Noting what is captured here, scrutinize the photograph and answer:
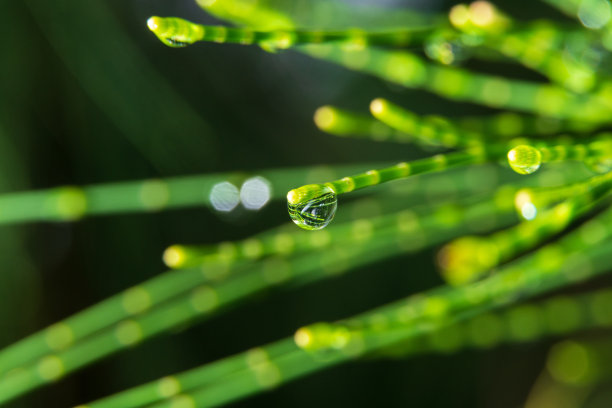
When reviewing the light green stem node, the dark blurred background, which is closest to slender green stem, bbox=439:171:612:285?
the light green stem node

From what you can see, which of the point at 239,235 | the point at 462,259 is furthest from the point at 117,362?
the point at 462,259

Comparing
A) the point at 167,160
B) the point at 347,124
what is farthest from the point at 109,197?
the point at 167,160

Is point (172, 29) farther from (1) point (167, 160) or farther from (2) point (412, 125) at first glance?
(1) point (167, 160)

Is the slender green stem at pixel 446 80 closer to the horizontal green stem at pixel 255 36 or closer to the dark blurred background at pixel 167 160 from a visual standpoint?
the horizontal green stem at pixel 255 36

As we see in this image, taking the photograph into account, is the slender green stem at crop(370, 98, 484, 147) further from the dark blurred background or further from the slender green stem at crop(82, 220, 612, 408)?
the dark blurred background

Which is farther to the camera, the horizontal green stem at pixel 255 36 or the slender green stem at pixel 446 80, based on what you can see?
the slender green stem at pixel 446 80

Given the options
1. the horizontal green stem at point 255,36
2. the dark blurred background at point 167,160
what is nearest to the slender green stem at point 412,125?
the horizontal green stem at point 255,36
